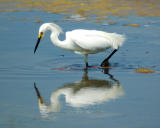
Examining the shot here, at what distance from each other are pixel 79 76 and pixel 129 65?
4.90ft

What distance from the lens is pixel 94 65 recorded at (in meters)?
10.8

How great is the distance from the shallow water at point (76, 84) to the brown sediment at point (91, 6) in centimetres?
260

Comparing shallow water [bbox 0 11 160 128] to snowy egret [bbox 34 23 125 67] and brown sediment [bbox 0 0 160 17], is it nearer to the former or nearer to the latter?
snowy egret [bbox 34 23 125 67]

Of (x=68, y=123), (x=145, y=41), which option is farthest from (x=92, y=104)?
(x=145, y=41)

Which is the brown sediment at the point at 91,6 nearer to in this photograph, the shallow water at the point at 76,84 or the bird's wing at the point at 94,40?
the shallow water at the point at 76,84

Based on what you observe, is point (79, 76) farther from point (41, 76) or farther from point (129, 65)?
point (129, 65)

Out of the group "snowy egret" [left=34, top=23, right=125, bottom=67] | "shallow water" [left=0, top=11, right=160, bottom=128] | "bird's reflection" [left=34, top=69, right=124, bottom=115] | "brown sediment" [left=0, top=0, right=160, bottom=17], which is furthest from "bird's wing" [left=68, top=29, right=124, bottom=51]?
"brown sediment" [left=0, top=0, right=160, bottom=17]

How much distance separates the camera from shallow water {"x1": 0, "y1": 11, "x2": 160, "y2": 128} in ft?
22.4

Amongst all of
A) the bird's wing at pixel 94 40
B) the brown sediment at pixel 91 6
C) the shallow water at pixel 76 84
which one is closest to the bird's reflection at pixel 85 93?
the shallow water at pixel 76 84

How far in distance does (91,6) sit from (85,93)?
33.7ft

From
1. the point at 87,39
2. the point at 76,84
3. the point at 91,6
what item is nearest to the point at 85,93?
the point at 76,84

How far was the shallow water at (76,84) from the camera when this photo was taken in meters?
6.84

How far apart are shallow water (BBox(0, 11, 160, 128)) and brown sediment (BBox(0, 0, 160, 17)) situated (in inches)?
102

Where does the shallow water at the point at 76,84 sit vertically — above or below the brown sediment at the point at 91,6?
below
